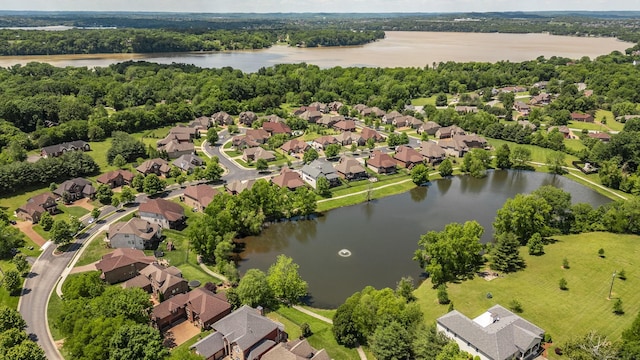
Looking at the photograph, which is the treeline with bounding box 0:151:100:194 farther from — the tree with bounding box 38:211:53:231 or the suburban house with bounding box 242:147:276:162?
the suburban house with bounding box 242:147:276:162

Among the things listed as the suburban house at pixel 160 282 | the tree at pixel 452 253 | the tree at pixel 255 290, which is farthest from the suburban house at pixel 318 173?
the suburban house at pixel 160 282

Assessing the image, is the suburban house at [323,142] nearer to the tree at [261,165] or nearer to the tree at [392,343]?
the tree at [261,165]

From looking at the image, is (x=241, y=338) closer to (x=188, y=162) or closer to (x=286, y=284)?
(x=286, y=284)

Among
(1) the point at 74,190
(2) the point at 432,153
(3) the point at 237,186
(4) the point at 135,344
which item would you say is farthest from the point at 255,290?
(2) the point at 432,153

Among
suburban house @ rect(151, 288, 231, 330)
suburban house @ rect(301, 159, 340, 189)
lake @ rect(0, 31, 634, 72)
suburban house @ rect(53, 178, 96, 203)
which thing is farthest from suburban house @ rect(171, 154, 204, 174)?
lake @ rect(0, 31, 634, 72)

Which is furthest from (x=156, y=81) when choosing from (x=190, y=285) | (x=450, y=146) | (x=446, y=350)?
(x=446, y=350)
